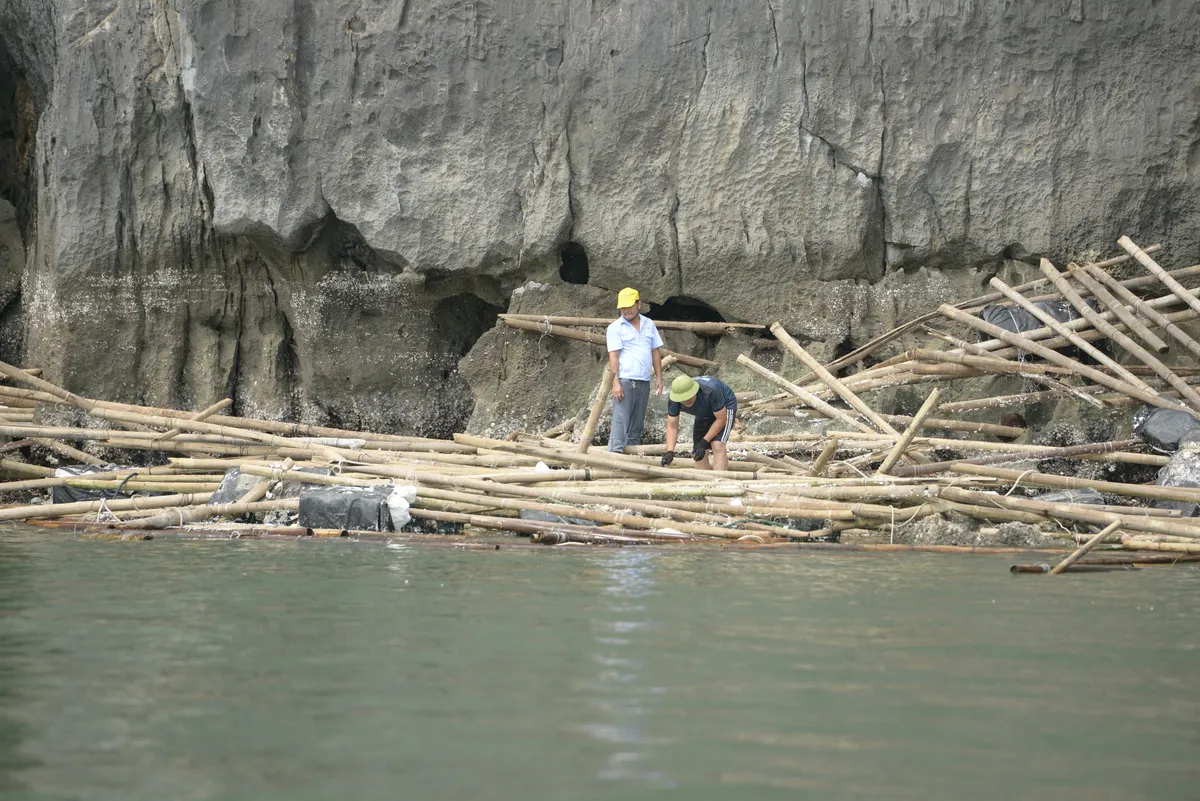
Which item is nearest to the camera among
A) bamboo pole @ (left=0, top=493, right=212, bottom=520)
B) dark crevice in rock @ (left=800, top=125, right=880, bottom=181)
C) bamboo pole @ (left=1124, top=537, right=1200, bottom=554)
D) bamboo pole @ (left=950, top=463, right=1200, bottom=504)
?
bamboo pole @ (left=1124, top=537, right=1200, bottom=554)

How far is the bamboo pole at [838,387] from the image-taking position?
11.0 meters

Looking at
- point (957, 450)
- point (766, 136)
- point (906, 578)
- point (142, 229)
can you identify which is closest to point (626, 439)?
point (957, 450)

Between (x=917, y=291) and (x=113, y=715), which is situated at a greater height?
(x=917, y=291)

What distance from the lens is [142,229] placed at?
14.3 meters

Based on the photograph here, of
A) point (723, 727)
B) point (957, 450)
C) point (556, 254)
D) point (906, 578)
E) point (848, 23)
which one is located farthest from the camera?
point (556, 254)

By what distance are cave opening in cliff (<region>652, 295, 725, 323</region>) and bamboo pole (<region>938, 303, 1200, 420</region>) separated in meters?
2.75

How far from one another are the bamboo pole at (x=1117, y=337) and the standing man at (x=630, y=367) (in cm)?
363

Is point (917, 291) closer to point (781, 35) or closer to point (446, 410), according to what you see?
point (781, 35)

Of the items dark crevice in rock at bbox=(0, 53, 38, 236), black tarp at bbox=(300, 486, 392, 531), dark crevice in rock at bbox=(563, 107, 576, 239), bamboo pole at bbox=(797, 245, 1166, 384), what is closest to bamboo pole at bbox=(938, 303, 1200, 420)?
bamboo pole at bbox=(797, 245, 1166, 384)

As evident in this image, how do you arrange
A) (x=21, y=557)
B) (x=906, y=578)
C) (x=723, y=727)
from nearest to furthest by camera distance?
(x=723, y=727), (x=906, y=578), (x=21, y=557)

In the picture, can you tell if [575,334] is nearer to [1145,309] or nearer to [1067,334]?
[1067,334]

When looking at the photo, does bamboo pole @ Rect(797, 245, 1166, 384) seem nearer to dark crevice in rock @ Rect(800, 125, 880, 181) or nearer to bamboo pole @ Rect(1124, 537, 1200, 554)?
dark crevice in rock @ Rect(800, 125, 880, 181)

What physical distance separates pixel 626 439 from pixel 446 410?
12.9 feet

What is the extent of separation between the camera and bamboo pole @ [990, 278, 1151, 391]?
446 inches
